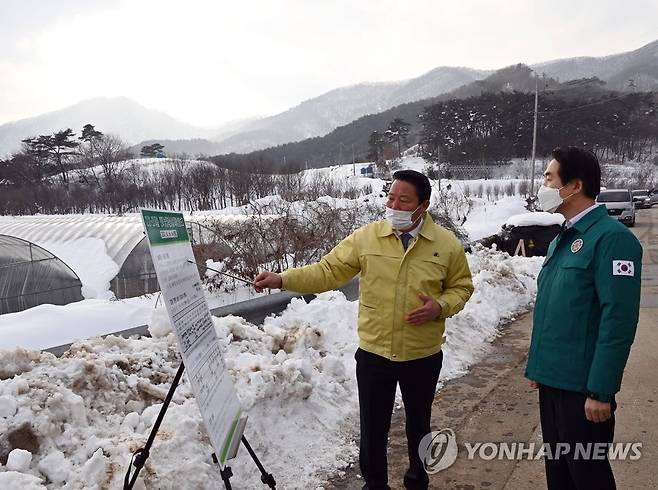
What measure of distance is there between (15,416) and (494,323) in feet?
19.5

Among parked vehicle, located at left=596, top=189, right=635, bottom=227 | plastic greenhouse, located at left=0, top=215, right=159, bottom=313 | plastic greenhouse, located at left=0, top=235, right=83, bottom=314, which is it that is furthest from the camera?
parked vehicle, located at left=596, top=189, right=635, bottom=227

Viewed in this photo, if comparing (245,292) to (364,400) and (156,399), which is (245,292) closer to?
(156,399)

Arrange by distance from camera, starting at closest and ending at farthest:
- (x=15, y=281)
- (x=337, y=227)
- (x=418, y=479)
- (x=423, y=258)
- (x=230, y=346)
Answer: (x=423, y=258) < (x=418, y=479) < (x=230, y=346) < (x=337, y=227) < (x=15, y=281)

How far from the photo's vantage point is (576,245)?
2412 millimetres

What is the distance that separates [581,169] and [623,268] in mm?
527

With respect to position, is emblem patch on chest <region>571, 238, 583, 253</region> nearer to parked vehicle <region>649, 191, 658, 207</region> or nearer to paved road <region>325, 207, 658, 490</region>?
paved road <region>325, 207, 658, 490</region>

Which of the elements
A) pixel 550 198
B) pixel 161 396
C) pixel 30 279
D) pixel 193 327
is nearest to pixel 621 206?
pixel 30 279

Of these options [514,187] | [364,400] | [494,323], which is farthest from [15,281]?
[514,187]

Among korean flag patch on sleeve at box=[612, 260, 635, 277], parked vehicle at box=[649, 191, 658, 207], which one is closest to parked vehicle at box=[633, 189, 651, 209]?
parked vehicle at box=[649, 191, 658, 207]

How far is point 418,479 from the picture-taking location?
3303mm

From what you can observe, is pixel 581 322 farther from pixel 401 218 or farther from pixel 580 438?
pixel 401 218

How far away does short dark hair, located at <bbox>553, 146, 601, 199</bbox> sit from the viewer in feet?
8.05

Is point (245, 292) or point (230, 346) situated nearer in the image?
point (230, 346)

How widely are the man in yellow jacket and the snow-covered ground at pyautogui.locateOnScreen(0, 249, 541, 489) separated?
0.87 meters
